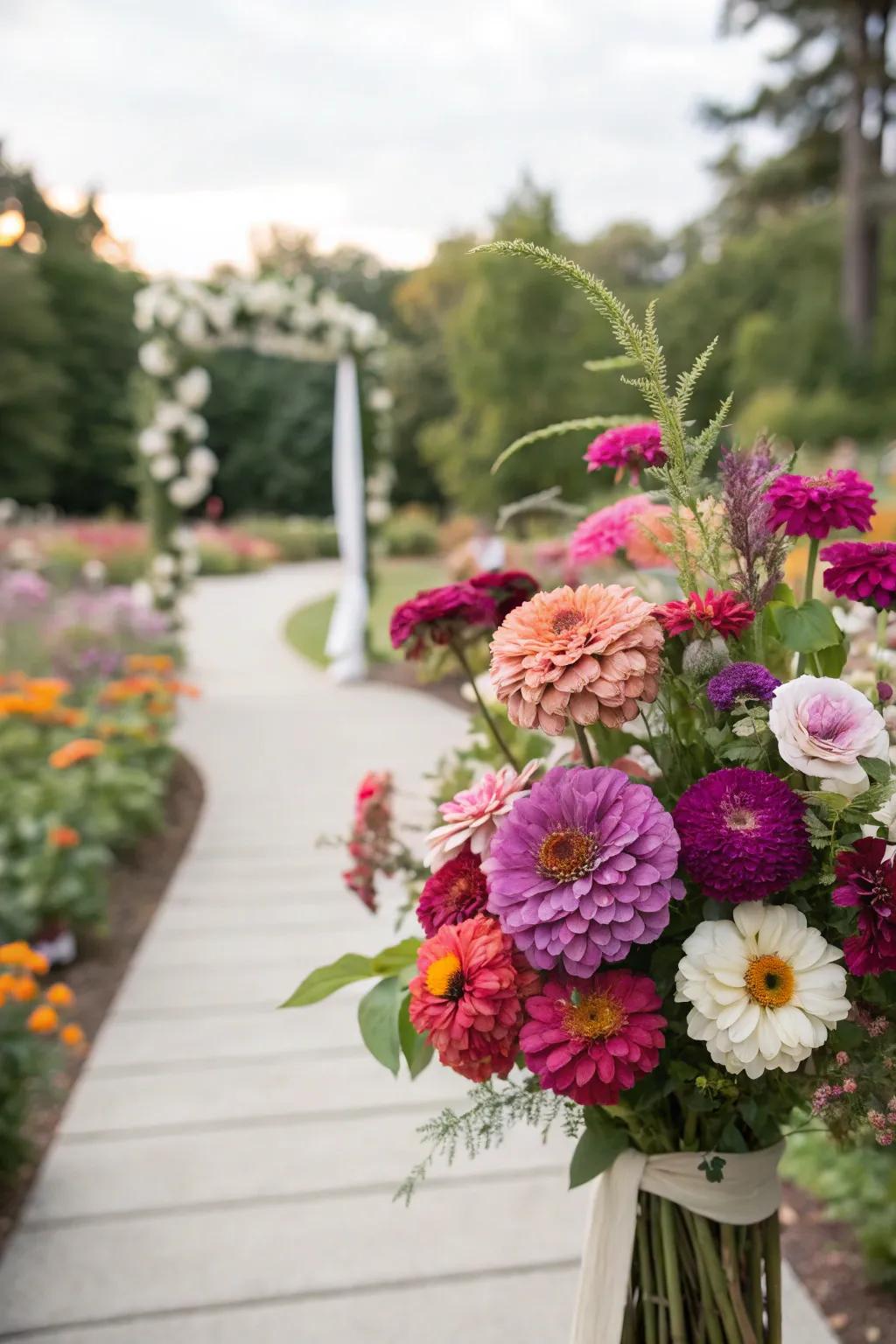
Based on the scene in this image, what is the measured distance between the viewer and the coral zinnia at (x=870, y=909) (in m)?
0.62

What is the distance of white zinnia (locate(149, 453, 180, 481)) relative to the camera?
8.03m

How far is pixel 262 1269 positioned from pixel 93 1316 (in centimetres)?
27

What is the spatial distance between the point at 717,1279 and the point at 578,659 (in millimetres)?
507

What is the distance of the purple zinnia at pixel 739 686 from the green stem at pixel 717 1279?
1.38 ft

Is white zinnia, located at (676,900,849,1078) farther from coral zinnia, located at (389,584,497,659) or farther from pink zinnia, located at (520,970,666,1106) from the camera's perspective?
coral zinnia, located at (389,584,497,659)

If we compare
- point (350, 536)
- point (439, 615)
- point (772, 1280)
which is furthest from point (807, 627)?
point (350, 536)

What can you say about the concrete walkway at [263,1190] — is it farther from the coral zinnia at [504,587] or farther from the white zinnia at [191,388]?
the white zinnia at [191,388]

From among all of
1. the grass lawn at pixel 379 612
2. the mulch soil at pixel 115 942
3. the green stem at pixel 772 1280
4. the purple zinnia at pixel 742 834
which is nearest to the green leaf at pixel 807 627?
the purple zinnia at pixel 742 834

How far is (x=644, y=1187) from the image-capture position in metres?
0.82

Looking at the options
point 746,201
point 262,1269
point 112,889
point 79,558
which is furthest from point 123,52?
point 262,1269

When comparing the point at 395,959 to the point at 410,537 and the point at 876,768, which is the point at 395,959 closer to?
the point at 876,768

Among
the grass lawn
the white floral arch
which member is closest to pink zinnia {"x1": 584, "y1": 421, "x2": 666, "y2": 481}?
the grass lawn

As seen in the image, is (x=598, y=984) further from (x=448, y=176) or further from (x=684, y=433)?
(x=448, y=176)

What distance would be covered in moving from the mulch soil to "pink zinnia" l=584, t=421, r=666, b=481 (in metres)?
1.83
